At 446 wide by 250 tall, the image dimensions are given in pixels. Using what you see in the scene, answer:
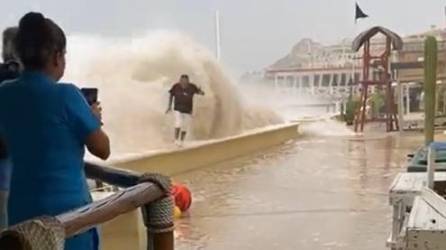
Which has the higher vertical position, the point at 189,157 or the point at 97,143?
the point at 97,143

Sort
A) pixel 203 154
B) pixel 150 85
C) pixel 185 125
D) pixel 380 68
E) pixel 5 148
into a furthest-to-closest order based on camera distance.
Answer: pixel 380 68 → pixel 150 85 → pixel 185 125 → pixel 203 154 → pixel 5 148

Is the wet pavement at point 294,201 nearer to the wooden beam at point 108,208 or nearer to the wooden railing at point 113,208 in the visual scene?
the wooden railing at point 113,208

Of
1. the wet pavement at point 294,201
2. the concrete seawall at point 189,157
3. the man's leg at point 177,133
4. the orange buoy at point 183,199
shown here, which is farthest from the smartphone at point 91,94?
the man's leg at point 177,133

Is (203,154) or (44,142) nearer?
(44,142)

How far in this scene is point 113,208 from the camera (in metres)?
1.85

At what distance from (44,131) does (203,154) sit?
949 centimetres

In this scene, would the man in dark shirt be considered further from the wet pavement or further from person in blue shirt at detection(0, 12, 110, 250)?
person in blue shirt at detection(0, 12, 110, 250)

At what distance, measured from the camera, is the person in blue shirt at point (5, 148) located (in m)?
2.31

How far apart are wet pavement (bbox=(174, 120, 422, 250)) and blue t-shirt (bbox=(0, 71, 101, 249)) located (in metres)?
3.42

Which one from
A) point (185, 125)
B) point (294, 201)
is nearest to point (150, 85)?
point (185, 125)

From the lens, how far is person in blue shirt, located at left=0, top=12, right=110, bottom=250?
6.93 ft

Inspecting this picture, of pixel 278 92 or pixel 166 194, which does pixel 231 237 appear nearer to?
pixel 166 194

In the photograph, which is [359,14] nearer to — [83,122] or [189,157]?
[189,157]

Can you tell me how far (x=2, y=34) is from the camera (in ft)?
8.73
